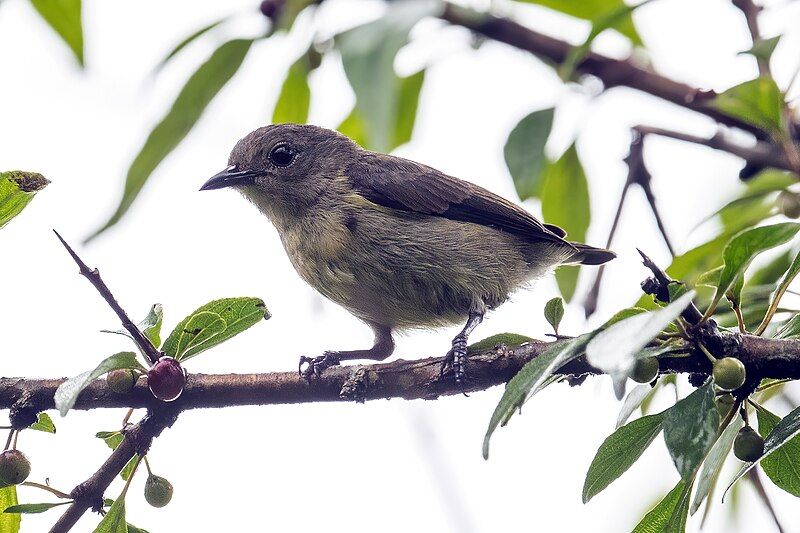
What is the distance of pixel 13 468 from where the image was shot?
7.39 feet

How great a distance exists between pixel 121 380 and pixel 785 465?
1.60 m

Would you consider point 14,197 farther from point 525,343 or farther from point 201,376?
point 525,343

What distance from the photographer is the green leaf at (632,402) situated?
2396 millimetres

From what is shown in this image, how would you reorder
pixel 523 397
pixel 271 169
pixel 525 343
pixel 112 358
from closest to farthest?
pixel 523 397 → pixel 112 358 → pixel 525 343 → pixel 271 169

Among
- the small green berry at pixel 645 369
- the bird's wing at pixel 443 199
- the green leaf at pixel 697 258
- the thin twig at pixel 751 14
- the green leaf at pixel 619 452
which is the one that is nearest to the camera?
the small green berry at pixel 645 369

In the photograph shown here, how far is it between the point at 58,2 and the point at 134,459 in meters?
1.72

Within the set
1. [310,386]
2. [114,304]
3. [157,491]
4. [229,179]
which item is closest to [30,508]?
[157,491]

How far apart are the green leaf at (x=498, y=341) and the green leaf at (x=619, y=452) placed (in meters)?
0.33

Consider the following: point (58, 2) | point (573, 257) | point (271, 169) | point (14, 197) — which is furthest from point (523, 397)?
point (271, 169)

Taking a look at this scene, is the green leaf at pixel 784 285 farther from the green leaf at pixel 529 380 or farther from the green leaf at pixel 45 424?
the green leaf at pixel 45 424

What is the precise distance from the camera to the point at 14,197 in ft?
8.04

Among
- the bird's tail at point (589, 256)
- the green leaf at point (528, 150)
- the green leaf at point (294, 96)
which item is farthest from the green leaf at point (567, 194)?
the green leaf at point (294, 96)

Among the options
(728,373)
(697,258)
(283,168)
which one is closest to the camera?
(728,373)

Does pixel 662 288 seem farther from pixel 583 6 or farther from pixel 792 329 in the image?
pixel 583 6
